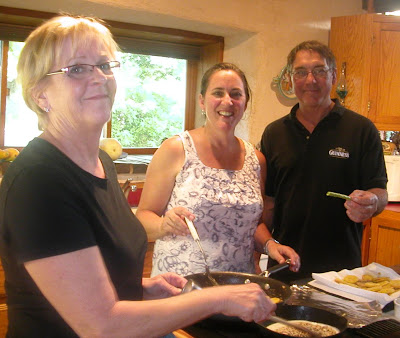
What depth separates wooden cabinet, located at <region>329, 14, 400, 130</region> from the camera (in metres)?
3.24

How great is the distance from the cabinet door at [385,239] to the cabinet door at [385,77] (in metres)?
0.66

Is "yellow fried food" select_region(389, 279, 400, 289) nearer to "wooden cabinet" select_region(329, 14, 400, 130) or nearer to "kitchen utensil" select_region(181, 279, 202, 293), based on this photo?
"kitchen utensil" select_region(181, 279, 202, 293)

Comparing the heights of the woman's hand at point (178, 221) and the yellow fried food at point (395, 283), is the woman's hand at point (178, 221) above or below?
above

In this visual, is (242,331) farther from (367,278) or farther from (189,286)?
(367,278)

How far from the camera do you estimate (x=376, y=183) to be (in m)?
1.96

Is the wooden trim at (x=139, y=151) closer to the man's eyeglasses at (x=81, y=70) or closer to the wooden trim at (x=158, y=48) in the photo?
the wooden trim at (x=158, y=48)

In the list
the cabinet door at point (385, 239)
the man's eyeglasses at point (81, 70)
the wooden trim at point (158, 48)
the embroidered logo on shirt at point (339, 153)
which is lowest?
the cabinet door at point (385, 239)

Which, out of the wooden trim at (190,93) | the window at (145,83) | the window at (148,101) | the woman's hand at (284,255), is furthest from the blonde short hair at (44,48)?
the wooden trim at (190,93)

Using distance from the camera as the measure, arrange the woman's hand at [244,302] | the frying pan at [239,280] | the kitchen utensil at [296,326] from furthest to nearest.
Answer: the frying pan at [239,280] < the kitchen utensil at [296,326] < the woman's hand at [244,302]

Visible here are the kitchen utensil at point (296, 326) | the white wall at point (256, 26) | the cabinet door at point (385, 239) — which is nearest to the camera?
the kitchen utensil at point (296, 326)

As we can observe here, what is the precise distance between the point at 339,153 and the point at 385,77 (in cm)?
159

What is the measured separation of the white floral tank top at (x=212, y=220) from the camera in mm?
1656

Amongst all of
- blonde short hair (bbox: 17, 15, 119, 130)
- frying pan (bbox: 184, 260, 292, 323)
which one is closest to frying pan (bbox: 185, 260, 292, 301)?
frying pan (bbox: 184, 260, 292, 323)

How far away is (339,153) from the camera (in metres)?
1.99
